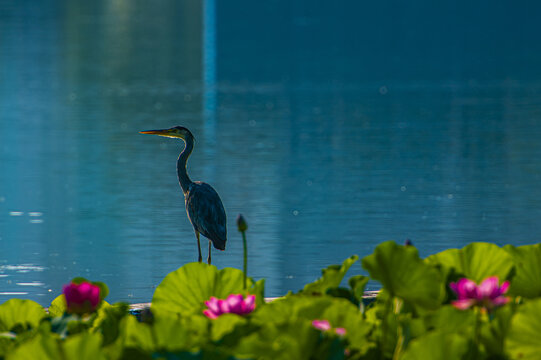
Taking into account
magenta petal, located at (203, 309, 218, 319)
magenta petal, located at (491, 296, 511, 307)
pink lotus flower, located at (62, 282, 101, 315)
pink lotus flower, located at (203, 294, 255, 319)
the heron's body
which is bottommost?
the heron's body

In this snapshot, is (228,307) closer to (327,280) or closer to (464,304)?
(327,280)

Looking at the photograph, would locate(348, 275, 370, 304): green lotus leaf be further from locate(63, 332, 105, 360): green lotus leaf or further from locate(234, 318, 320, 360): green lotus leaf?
locate(63, 332, 105, 360): green lotus leaf

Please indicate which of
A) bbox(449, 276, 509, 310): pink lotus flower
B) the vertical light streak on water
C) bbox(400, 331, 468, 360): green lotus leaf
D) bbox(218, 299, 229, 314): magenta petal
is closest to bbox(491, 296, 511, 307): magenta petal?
bbox(449, 276, 509, 310): pink lotus flower

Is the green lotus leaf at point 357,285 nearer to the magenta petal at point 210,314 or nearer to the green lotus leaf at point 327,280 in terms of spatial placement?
the green lotus leaf at point 327,280

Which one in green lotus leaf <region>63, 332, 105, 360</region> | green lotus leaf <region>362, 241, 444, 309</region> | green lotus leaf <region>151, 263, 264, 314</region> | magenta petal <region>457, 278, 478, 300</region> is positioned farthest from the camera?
green lotus leaf <region>151, 263, 264, 314</region>

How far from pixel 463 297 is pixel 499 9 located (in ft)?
204

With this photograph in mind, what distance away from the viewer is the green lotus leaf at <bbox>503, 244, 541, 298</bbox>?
348 centimetres

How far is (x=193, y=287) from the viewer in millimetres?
3545

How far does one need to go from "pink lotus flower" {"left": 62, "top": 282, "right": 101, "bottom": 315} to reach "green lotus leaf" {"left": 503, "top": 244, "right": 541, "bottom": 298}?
49.8 inches

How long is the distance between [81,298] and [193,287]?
0.56 m

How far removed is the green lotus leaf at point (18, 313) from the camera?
348 centimetres

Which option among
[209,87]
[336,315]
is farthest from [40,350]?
[209,87]

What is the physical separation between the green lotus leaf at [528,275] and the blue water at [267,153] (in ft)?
14.3

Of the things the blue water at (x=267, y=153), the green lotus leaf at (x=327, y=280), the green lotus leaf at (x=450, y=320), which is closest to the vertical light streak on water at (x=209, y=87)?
the blue water at (x=267, y=153)
